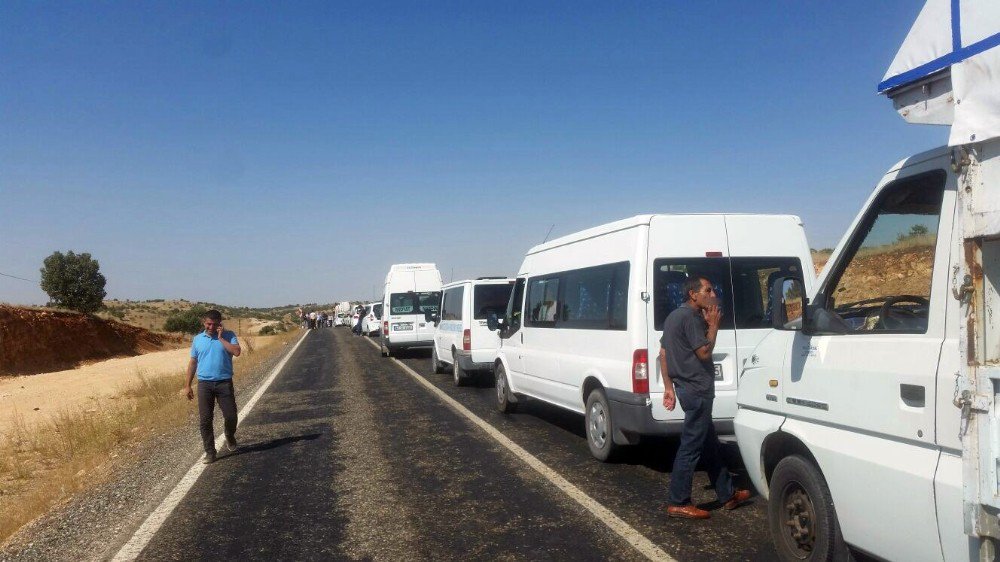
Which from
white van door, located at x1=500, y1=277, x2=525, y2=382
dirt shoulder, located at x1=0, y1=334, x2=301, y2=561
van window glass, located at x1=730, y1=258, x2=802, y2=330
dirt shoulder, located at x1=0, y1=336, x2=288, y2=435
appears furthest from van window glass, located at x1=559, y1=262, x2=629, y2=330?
dirt shoulder, located at x1=0, y1=336, x2=288, y2=435

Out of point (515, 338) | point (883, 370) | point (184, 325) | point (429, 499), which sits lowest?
point (429, 499)

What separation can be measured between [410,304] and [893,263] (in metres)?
21.3

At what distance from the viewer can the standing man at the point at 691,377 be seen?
6102 mm

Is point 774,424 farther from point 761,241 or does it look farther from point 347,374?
point 347,374

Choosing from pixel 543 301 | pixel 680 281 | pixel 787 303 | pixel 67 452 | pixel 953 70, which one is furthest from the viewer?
pixel 67 452

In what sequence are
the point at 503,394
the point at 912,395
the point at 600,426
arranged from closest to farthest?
the point at 912,395 < the point at 600,426 < the point at 503,394

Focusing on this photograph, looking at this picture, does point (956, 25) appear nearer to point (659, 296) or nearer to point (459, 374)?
point (659, 296)

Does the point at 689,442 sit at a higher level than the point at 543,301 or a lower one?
lower

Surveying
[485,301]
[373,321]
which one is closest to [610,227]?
[485,301]

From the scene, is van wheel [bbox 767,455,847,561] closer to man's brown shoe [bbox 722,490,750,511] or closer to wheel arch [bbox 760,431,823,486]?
wheel arch [bbox 760,431,823,486]

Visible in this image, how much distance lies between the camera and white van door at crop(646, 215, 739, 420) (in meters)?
7.32

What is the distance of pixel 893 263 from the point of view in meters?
4.25

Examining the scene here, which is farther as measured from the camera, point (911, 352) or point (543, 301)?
point (543, 301)

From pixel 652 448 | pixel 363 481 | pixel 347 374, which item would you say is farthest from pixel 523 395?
pixel 347 374
